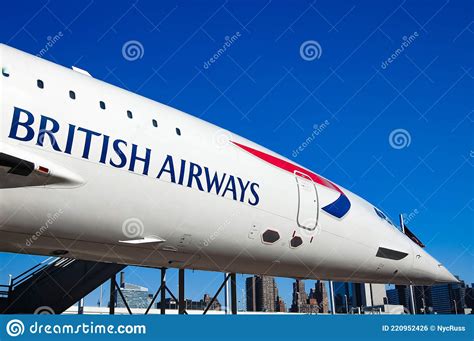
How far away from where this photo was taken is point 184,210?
30.3 feet

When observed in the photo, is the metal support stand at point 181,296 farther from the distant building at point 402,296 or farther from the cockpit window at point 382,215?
the distant building at point 402,296

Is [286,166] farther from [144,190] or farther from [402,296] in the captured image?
[402,296]

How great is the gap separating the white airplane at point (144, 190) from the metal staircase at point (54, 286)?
333cm

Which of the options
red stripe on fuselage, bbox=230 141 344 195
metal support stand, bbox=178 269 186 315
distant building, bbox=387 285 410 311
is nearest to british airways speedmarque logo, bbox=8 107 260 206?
red stripe on fuselage, bbox=230 141 344 195

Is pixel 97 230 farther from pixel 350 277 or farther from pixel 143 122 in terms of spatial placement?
pixel 350 277

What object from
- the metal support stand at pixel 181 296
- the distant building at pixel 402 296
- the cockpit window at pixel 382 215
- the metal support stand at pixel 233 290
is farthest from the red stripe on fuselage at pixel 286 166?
the distant building at pixel 402 296

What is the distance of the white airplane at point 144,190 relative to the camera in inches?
286

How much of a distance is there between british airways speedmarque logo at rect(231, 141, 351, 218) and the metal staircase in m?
5.36

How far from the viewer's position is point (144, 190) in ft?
27.8

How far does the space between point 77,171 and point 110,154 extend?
0.64 m

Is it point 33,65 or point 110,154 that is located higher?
point 33,65

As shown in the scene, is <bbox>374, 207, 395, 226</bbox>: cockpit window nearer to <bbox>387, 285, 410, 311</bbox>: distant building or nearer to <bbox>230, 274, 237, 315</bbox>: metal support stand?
<bbox>387, 285, 410, 311</bbox>: distant building
